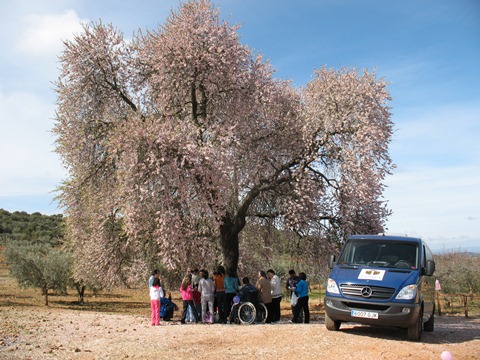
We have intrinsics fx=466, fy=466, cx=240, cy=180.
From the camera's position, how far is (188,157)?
52.6 ft

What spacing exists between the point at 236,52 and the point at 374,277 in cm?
1171

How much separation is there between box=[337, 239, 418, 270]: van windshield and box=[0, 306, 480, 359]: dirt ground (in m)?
1.69

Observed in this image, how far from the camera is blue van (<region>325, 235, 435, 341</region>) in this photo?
10203mm

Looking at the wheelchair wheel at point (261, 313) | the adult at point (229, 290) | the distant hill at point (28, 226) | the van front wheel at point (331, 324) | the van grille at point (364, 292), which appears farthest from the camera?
the distant hill at point (28, 226)

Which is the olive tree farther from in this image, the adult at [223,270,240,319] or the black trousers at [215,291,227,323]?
the adult at [223,270,240,319]

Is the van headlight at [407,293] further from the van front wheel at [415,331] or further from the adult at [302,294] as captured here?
the adult at [302,294]

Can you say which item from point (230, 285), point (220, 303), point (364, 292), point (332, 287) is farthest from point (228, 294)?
point (364, 292)

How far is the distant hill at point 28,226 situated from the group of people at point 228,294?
5221 cm

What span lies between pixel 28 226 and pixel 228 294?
7467 centimetres

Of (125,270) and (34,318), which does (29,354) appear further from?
(125,270)

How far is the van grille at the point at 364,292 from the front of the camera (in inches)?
407

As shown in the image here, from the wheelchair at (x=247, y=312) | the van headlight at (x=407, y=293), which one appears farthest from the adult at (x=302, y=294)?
the van headlight at (x=407, y=293)

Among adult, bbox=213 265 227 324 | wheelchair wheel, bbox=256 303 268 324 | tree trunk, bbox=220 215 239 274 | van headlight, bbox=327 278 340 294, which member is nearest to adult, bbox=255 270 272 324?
wheelchair wheel, bbox=256 303 268 324

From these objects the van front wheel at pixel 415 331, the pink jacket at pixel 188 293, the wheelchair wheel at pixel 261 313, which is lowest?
the wheelchair wheel at pixel 261 313
